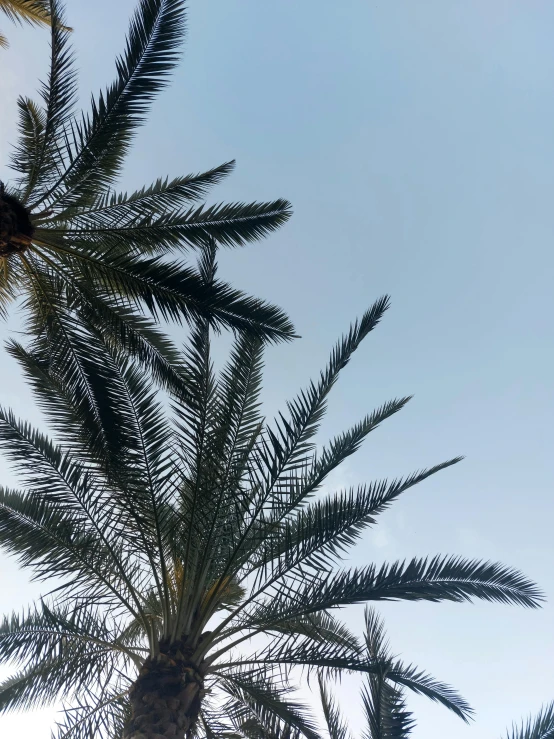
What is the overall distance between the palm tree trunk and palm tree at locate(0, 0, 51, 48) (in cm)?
868

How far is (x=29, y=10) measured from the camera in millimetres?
8586

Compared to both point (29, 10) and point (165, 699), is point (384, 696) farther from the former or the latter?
point (29, 10)

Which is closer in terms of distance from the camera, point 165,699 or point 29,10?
point 165,699

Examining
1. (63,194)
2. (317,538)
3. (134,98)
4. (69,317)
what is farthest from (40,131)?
(317,538)

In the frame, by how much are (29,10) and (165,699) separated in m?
9.06

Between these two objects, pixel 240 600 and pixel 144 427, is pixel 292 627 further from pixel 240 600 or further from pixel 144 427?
pixel 144 427

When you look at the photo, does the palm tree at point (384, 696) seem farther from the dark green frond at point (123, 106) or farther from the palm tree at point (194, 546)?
the dark green frond at point (123, 106)

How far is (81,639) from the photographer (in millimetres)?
6215

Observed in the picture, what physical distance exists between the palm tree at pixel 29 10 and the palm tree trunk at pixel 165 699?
342 inches

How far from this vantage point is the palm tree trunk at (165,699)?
5.39 meters

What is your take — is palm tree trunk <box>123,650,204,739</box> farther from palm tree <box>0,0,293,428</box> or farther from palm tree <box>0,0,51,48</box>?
palm tree <box>0,0,51,48</box>

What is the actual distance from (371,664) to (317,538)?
4.12ft

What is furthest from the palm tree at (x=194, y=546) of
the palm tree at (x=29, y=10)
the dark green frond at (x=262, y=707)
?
the palm tree at (x=29, y=10)

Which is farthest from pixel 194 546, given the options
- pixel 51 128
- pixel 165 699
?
pixel 51 128
